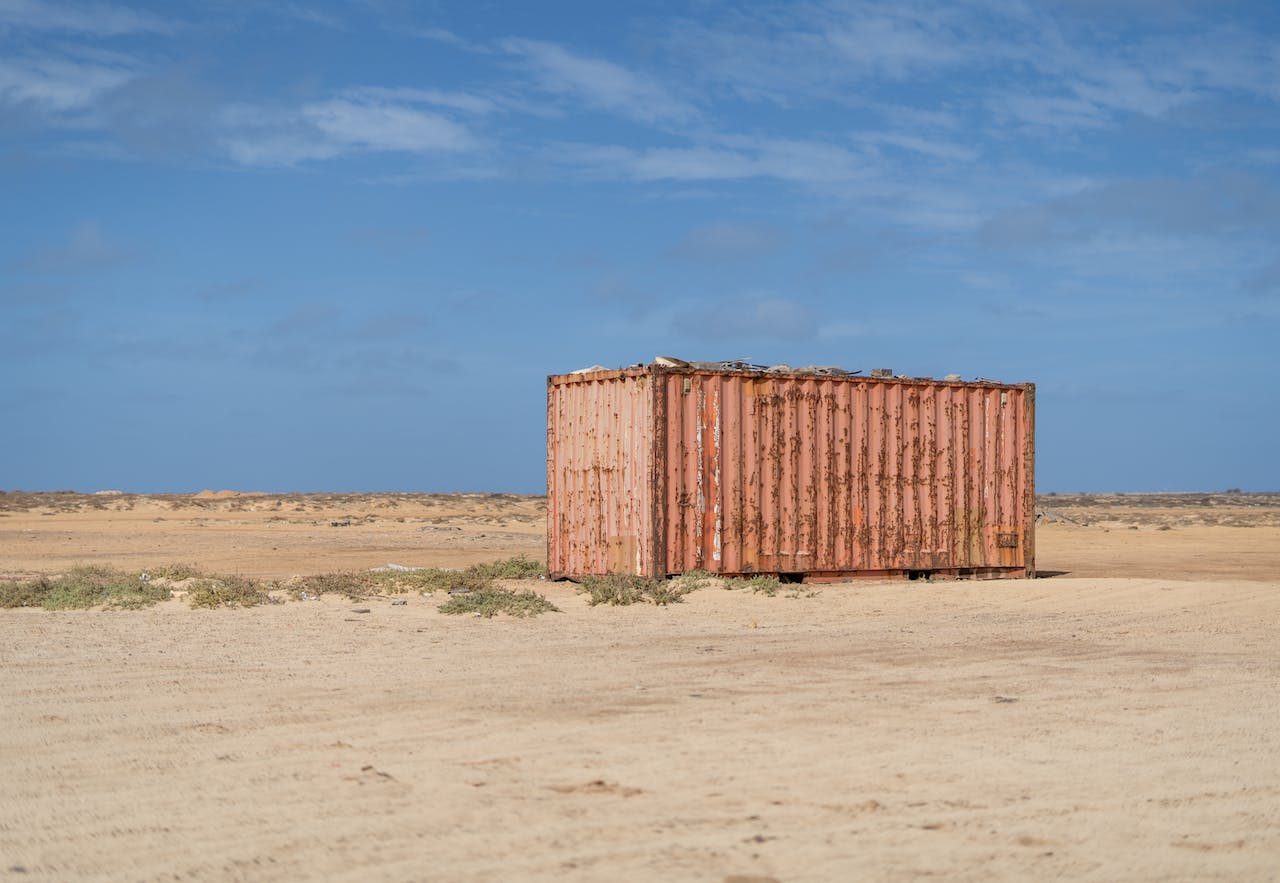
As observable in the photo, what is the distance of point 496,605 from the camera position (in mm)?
14391

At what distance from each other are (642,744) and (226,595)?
29.5ft

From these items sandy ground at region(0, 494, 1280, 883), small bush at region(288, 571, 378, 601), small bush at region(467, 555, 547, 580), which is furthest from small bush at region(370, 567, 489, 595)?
sandy ground at region(0, 494, 1280, 883)

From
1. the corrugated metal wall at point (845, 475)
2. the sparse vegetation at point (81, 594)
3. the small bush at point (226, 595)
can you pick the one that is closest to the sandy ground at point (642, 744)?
the small bush at point (226, 595)

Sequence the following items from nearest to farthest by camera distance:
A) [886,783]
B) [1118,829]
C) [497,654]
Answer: [1118,829] → [886,783] → [497,654]

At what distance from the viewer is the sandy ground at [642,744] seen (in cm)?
522

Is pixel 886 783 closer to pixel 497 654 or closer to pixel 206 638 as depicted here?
pixel 497 654

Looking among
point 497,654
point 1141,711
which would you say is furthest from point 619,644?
point 1141,711

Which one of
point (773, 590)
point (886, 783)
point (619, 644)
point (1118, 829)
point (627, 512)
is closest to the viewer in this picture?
point (1118, 829)

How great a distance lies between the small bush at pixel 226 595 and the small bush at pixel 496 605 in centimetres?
223

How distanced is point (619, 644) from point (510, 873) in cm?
728

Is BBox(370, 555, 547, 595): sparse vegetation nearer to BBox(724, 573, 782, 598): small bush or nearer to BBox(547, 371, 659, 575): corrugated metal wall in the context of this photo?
BBox(547, 371, 659, 575): corrugated metal wall

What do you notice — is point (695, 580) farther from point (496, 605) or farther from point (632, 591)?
point (496, 605)

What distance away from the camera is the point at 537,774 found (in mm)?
6551

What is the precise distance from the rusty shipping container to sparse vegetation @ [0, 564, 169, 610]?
592cm
